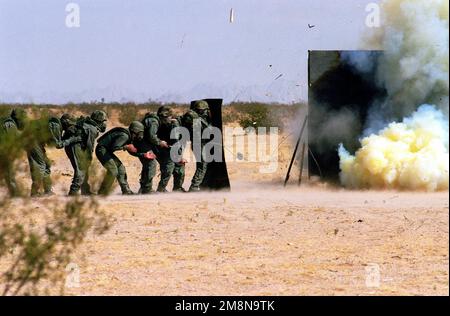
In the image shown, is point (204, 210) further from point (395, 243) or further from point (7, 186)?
point (7, 186)

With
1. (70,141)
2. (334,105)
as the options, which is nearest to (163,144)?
(70,141)

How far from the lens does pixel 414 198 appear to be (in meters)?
15.9

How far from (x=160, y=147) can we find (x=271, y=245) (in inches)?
204

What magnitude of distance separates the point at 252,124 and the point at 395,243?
2250cm

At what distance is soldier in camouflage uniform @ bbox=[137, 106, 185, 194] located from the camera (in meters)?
17.5

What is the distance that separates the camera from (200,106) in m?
18.1

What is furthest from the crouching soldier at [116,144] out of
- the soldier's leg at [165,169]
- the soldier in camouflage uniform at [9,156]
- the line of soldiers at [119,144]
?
the soldier in camouflage uniform at [9,156]

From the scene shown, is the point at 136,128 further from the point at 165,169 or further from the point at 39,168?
the point at 39,168

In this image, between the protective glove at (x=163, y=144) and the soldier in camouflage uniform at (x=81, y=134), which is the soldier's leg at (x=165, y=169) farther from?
the soldier in camouflage uniform at (x=81, y=134)

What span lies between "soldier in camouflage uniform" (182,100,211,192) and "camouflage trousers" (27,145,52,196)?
8.21ft

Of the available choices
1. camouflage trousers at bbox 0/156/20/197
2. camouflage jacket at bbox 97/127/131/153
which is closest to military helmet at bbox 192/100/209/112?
camouflage jacket at bbox 97/127/131/153

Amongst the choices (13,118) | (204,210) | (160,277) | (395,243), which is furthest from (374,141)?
(160,277)

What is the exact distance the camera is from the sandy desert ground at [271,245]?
1059 centimetres

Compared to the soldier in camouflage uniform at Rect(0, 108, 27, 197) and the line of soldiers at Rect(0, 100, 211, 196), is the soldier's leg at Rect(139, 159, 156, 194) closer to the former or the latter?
the line of soldiers at Rect(0, 100, 211, 196)
